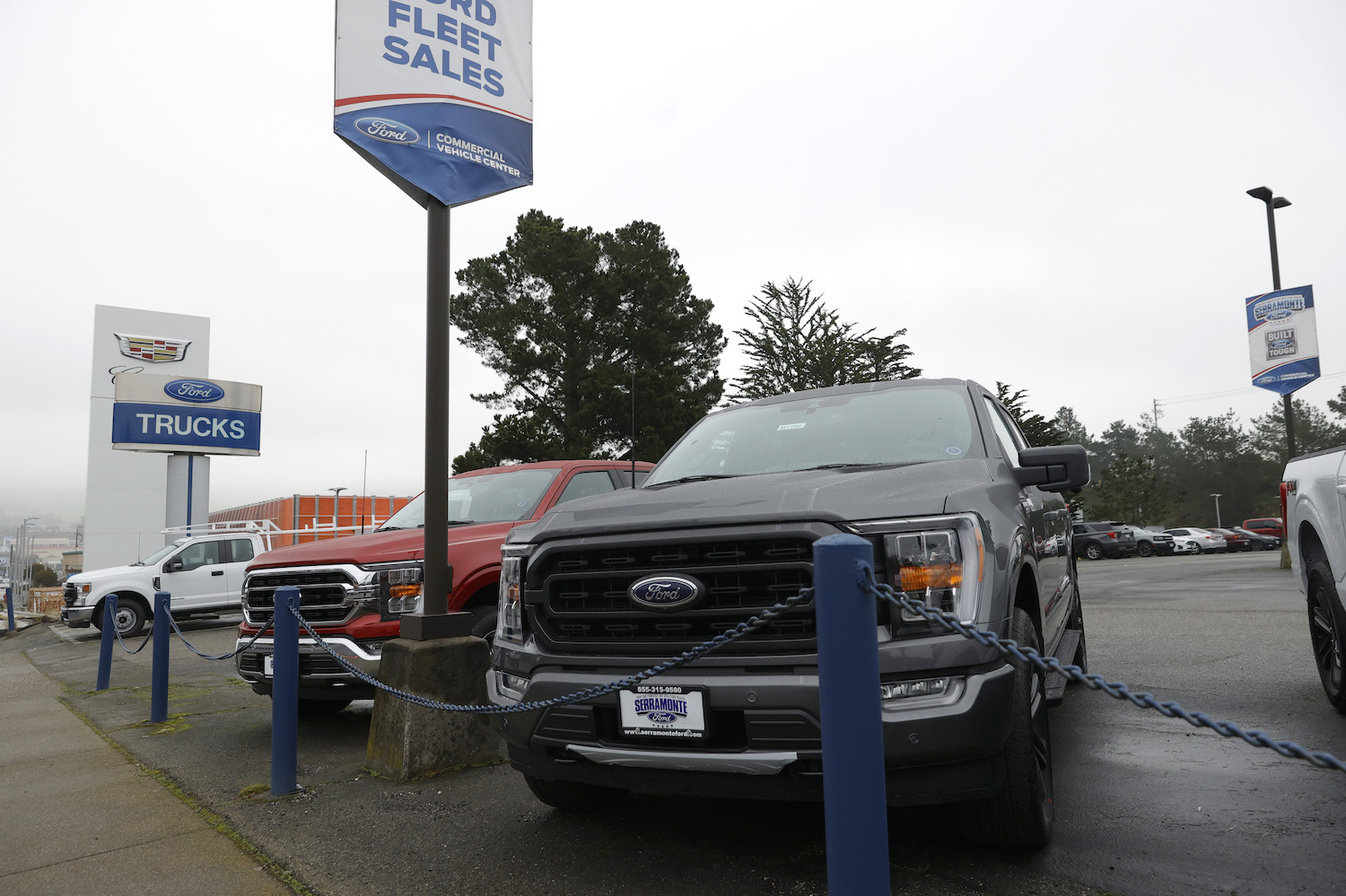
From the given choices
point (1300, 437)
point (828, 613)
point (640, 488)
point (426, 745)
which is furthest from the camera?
point (1300, 437)

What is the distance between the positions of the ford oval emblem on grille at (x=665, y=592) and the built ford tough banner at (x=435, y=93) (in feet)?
11.0

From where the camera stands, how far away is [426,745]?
4719mm

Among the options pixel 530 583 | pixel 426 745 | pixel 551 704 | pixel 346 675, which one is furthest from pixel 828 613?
pixel 346 675

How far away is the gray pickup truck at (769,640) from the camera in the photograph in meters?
2.65

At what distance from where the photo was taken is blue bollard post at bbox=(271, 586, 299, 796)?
4.49 m

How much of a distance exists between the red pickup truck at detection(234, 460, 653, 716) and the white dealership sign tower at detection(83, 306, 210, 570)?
99.3ft

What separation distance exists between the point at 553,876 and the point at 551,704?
700mm

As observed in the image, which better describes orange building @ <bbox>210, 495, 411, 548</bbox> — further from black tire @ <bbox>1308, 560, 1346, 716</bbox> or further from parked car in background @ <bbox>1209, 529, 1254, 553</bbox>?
parked car in background @ <bbox>1209, 529, 1254, 553</bbox>

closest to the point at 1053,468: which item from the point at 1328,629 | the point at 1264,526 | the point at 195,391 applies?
the point at 1328,629

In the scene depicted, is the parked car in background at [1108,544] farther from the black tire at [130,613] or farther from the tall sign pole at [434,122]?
the tall sign pole at [434,122]

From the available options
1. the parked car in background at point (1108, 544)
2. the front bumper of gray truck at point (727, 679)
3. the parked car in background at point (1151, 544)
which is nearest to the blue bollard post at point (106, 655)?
the front bumper of gray truck at point (727, 679)

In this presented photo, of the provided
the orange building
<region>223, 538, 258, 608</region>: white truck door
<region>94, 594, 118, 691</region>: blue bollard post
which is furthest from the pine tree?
<region>94, 594, 118, 691</region>: blue bollard post

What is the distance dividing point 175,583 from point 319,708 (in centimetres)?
1126

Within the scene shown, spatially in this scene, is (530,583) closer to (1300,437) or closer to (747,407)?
(747,407)
